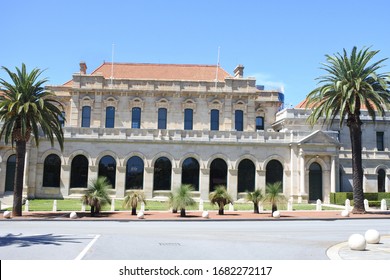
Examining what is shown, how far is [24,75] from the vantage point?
30422 mm

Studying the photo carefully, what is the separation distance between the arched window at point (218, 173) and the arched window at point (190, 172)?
153 cm

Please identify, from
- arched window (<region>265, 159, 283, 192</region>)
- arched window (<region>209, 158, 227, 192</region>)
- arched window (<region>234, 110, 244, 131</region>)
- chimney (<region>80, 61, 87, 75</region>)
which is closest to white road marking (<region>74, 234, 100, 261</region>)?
arched window (<region>209, 158, 227, 192</region>)

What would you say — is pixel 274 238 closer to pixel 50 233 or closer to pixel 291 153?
pixel 50 233

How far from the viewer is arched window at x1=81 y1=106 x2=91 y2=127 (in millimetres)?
48812

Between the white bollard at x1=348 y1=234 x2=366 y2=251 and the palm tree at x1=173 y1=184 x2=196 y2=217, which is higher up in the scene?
the palm tree at x1=173 y1=184 x2=196 y2=217

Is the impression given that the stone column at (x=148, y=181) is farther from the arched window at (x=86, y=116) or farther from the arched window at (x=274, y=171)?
the arched window at (x=274, y=171)

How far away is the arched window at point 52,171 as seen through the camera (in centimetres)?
4338

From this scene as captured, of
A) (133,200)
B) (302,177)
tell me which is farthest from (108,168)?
(302,177)

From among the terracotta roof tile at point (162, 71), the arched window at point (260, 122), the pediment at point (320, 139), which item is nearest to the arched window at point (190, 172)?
the pediment at point (320, 139)

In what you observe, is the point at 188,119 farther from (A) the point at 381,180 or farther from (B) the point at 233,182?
(A) the point at 381,180

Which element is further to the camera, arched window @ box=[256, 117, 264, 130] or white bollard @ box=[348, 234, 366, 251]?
arched window @ box=[256, 117, 264, 130]

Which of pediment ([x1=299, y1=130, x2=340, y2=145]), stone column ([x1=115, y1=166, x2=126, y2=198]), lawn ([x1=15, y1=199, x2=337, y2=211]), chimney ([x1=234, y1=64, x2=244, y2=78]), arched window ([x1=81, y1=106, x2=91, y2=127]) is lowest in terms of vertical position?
lawn ([x1=15, y1=199, x2=337, y2=211])

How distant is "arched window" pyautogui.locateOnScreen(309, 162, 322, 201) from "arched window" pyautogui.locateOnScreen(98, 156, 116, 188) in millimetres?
19900

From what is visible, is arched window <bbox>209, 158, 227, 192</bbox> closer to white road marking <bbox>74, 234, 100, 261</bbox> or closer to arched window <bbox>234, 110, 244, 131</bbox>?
arched window <bbox>234, 110, 244, 131</bbox>
